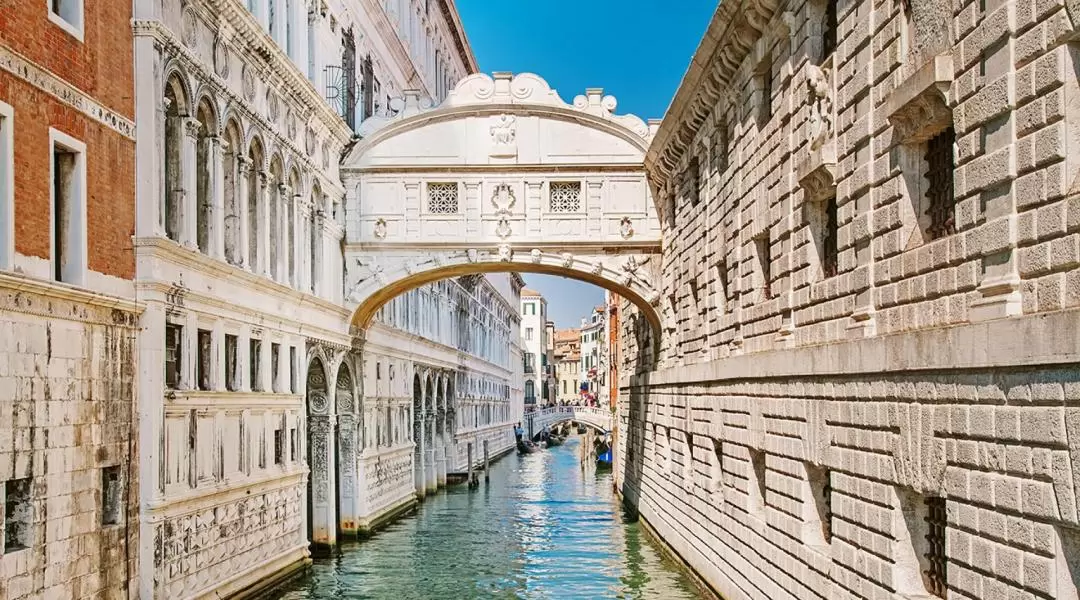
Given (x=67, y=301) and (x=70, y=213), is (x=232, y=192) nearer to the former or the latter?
(x=70, y=213)

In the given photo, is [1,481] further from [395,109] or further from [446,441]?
[446,441]

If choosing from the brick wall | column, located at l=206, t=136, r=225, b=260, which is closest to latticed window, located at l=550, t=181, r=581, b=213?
the brick wall

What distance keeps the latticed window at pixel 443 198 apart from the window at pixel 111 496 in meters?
11.2

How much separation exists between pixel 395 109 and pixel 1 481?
1513 centimetres

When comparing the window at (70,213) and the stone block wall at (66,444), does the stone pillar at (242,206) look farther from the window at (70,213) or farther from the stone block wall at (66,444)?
the window at (70,213)

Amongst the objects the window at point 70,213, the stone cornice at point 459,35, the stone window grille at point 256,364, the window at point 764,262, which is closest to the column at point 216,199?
the stone window grille at point 256,364

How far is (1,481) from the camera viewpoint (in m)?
10.1

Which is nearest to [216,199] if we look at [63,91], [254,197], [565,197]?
[254,197]

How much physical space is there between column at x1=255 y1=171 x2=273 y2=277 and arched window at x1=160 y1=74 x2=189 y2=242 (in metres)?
3.36

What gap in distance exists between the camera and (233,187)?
16516 mm

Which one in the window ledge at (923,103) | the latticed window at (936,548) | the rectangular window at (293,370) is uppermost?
the window ledge at (923,103)

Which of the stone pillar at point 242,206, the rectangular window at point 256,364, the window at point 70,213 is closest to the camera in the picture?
the window at point 70,213

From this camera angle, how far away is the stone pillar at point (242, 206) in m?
16.7

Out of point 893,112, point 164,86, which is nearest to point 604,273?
point 164,86
